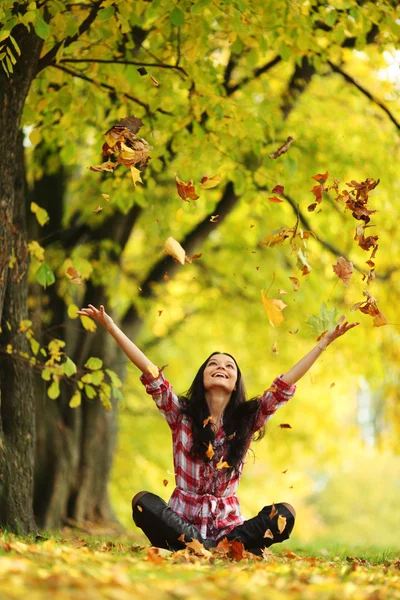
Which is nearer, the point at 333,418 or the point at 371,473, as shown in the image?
the point at 333,418

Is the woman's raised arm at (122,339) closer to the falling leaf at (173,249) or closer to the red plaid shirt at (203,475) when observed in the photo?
the red plaid shirt at (203,475)

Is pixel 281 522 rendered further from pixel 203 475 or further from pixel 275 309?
pixel 275 309

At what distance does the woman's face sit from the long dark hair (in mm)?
64

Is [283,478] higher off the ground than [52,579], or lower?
lower

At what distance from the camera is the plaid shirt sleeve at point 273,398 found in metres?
4.90

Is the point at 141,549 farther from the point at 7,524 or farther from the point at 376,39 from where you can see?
the point at 376,39

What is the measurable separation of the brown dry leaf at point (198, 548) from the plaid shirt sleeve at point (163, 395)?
896 millimetres

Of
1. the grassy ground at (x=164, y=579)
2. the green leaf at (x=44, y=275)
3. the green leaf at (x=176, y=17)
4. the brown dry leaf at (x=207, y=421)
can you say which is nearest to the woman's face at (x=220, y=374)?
the brown dry leaf at (x=207, y=421)

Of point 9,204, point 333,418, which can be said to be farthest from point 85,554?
point 333,418

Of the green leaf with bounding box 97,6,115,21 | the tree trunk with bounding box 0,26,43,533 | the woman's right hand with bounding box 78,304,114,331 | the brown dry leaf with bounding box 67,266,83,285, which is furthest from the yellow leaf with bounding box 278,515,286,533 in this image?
the green leaf with bounding box 97,6,115,21

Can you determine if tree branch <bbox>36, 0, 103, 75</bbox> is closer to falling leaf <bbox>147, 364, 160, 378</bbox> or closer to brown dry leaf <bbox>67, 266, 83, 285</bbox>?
brown dry leaf <bbox>67, 266, 83, 285</bbox>

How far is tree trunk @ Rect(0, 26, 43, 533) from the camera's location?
4.89m

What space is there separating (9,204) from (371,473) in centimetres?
3410

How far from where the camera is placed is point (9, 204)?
505cm
